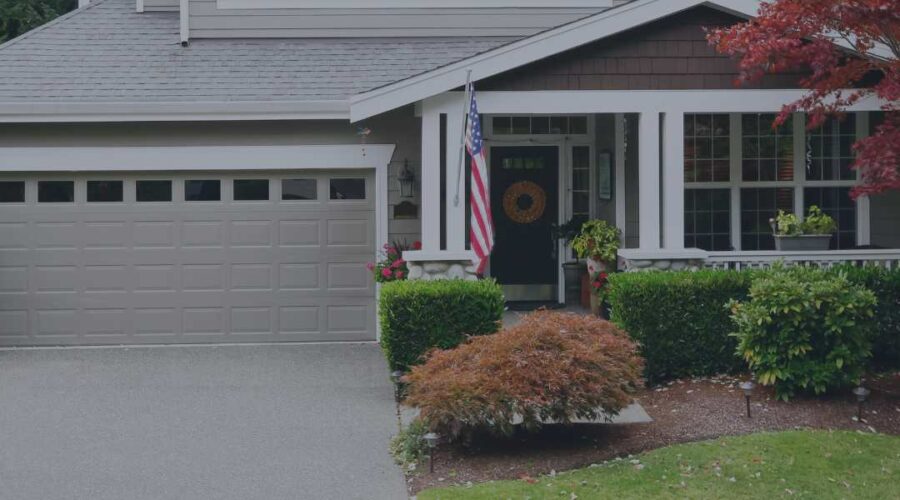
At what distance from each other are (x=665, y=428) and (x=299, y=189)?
6.31 m

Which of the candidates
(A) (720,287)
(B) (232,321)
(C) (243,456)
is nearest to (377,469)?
Result: (C) (243,456)

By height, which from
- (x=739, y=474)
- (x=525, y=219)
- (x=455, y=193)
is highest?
(x=455, y=193)

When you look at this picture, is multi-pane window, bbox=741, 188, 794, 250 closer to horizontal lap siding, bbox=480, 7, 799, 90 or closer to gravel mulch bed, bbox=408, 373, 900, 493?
horizontal lap siding, bbox=480, 7, 799, 90

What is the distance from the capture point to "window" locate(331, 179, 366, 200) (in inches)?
557

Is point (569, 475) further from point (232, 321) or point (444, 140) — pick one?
point (232, 321)

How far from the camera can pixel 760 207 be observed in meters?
14.2

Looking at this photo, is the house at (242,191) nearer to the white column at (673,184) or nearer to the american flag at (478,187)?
the white column at (673,184)

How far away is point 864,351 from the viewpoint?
9.85 meters

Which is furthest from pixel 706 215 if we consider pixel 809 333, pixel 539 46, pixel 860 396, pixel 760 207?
pixel 860 396

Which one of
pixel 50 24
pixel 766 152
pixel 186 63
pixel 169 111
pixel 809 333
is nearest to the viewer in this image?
pixel 809 333

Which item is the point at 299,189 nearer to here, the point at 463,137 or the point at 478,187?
the point at 463,137

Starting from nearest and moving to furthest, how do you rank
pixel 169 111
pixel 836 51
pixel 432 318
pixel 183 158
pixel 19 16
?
pixel 432 318, pixel 836 51, pixel 169 111, pixel 183 158, pixel 19 16

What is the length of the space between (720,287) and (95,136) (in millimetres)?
7561

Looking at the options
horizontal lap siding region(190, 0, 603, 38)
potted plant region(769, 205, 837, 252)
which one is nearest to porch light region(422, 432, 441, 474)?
potted plant region(769, 205, 837, 252)
